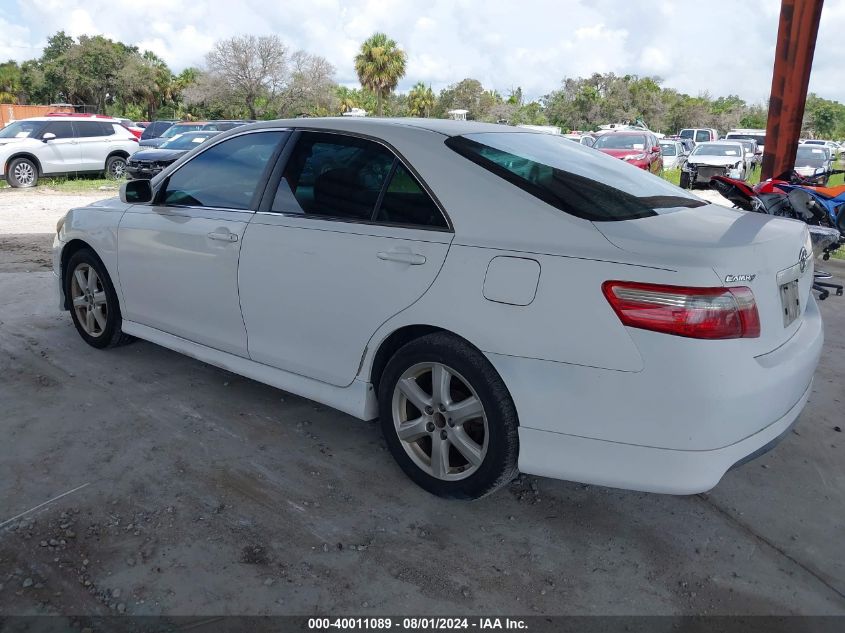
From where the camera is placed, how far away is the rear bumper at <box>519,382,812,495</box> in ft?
7.75

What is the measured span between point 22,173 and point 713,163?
17.7m

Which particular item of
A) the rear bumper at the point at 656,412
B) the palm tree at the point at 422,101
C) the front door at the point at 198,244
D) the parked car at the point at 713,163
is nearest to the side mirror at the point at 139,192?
the front door at the point at 198,244

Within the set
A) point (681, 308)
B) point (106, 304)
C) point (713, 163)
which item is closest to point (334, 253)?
point (681, 308)

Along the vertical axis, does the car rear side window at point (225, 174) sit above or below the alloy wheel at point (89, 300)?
above

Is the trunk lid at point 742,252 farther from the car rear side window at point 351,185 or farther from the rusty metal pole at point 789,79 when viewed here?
the rusty metal pole at point 789,79

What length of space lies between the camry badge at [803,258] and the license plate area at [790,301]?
10 cm

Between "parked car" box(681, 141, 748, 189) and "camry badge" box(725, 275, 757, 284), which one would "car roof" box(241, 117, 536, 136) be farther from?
"parked car" box(681, 141, 748, 189)

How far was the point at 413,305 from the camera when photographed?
2.79 m

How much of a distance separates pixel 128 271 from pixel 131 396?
2.57ft

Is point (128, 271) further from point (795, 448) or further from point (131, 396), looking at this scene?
point (795, 448)

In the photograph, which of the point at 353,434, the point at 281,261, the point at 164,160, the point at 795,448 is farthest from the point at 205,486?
the point at 164,160

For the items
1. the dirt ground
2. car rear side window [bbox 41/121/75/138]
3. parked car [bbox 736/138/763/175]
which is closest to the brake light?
the dirt ground

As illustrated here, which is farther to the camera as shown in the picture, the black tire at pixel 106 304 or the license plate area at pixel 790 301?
the black tire at pixel 106 304

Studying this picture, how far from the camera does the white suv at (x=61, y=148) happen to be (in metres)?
15.6
